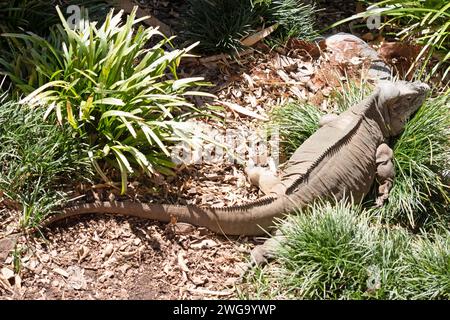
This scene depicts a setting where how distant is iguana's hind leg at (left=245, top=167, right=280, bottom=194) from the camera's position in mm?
6480

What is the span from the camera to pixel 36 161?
6.02 metres

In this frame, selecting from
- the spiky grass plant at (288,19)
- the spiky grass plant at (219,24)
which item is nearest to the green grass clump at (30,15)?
the spiky grass plant at (219,24)

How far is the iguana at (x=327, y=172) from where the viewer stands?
615cm

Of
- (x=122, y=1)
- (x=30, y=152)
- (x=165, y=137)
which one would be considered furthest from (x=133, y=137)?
(x=122, y=1)

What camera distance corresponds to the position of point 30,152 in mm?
6027

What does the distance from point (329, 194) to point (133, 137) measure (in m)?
1.68

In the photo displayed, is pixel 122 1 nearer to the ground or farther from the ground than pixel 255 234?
farther from the ground

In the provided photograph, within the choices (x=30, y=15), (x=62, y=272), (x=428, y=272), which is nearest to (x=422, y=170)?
(x=428, y=272)

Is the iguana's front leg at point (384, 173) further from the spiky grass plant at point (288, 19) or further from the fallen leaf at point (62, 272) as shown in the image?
the fallen leaf at point (62, 272)

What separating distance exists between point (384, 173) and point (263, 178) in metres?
1.07

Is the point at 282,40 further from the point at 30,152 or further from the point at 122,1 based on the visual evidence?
the point at 30,152

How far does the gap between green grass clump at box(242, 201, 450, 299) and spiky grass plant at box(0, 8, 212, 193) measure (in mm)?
1240

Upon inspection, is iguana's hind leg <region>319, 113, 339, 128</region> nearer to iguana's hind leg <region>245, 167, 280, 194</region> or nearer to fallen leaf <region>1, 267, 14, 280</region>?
iguana's hind leg <region>245, 167, 280, 194</region>
